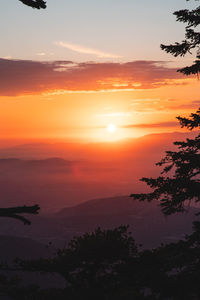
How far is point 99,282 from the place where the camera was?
22.3 meters

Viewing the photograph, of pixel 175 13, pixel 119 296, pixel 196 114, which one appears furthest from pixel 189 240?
pixel 175 13

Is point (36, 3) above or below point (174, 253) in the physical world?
above

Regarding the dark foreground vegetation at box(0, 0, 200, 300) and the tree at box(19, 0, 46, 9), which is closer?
the tree at box(19, 0, 46, 9)

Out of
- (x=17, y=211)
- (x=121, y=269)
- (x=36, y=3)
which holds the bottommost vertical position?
(x=121, y=269)

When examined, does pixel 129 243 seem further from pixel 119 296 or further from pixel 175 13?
pixel 175 13

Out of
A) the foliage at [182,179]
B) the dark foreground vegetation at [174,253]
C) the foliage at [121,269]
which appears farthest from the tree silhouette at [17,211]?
the foliage at [182,179]

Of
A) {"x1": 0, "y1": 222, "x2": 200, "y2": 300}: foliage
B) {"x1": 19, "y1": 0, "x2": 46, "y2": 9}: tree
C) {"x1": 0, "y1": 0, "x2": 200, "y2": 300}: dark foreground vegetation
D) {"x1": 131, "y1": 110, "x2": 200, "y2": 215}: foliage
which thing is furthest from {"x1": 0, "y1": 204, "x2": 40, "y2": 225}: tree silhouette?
{"x1": 131, "y1": 110, "x2": 200, "y2": 215}: foliage

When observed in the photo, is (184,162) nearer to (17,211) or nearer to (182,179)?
(182,179)

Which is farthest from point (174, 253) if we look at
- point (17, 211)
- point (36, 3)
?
point (36, 3)

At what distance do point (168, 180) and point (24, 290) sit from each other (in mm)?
8436

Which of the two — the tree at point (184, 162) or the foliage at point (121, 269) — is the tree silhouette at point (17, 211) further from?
the tree at point (184, 162)

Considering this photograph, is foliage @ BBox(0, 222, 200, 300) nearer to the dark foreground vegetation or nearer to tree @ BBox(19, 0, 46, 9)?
the dark foreground vegetation

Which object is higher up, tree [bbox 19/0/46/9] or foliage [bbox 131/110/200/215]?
tree [bbox 19/0/46/9]

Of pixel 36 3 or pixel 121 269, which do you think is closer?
pixel 36 3
